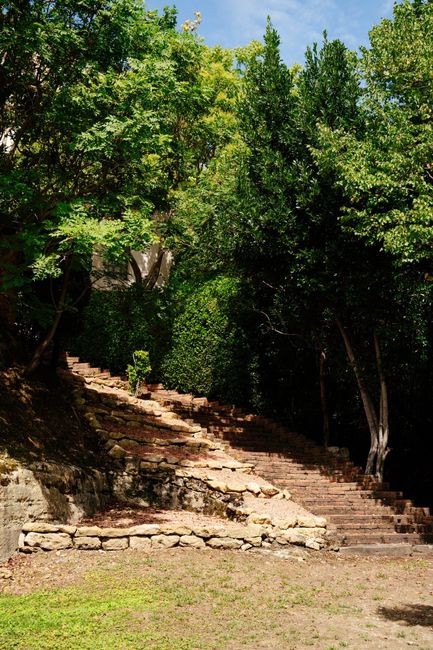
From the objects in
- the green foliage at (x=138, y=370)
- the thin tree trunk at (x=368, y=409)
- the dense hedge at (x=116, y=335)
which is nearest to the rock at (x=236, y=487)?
the thin tree trunk at (x=368, y=409)

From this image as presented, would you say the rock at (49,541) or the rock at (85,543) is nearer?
the rock at (49,541)

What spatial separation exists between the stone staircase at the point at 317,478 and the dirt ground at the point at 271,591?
4.41ft

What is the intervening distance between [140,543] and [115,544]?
1.45 ft

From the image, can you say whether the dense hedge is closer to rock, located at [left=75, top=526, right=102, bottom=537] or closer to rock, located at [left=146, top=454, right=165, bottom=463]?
rock, located at [left=146, top=454, right=165, bottom=463]

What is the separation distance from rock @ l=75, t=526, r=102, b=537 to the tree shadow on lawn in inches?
190

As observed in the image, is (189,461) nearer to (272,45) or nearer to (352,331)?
(352,331)

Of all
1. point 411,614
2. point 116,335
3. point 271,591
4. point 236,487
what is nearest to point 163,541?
point 271,591

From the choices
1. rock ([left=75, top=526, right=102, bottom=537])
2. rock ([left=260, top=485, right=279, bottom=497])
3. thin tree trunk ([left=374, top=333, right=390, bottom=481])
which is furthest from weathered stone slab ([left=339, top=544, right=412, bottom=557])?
rock ([left=75, top=526, right=102, bottom=537])

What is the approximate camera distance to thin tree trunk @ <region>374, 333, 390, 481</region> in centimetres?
1634

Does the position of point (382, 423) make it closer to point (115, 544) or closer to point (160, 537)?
point (160, 537)

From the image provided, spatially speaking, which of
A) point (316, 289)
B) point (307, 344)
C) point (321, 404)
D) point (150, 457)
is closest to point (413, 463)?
point (321, 404)

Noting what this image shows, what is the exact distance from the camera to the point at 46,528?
11.2 metres

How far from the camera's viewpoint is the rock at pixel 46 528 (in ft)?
36.5

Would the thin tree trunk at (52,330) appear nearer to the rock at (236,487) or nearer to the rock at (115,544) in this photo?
the rock at (115,544)
